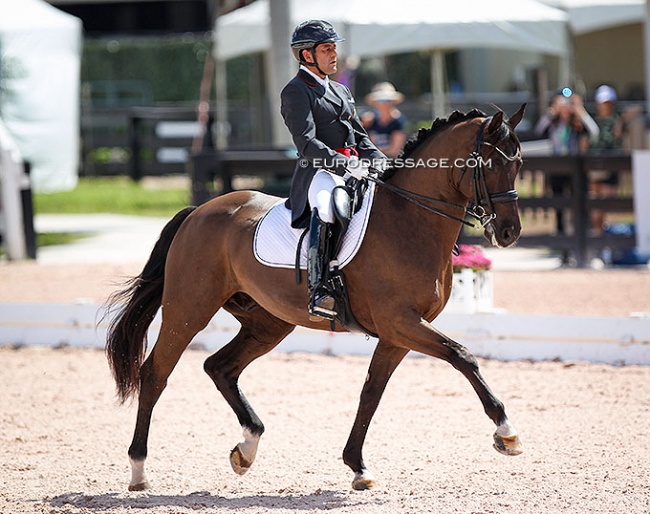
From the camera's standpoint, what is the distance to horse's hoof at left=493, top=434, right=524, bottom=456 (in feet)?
16.4

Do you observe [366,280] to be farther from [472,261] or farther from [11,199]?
[11,199]

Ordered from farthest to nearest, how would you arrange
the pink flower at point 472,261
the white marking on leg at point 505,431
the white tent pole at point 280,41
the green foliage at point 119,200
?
the green foliage at point 119,200 → the white tent pole at point 280,41 → the pink flower at point 472,261 → the white marking on leg at point 505,431

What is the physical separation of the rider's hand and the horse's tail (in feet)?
4.11

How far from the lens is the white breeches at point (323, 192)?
537 cm

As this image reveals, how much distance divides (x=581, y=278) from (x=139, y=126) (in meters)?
15.7

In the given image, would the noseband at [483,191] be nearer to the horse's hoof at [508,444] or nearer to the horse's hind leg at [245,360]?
the horse's hoof at [508,444]

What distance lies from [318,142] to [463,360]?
4.24 ft

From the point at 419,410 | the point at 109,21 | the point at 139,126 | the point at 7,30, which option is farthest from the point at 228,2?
the point at 419,410

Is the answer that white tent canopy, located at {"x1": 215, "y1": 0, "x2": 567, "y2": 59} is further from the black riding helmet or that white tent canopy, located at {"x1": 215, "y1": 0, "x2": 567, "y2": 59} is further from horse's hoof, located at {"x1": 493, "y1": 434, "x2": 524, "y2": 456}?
horse's hoof, located at {"x1": 493, "y1": 434, "x2": 524, "y2": 456}

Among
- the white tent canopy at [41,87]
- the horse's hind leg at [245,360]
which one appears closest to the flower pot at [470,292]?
the horse's hind leg at [245,360]

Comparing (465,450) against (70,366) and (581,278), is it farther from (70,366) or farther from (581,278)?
(581,278)

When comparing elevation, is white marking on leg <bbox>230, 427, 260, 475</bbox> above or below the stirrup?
below

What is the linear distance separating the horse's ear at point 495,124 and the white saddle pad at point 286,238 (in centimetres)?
72

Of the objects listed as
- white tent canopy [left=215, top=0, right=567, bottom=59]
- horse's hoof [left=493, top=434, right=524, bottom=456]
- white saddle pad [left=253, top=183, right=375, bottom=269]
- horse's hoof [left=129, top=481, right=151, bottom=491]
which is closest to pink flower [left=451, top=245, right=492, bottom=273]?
white saddle pad [left=253, top=183, right=375, bottom=269]
